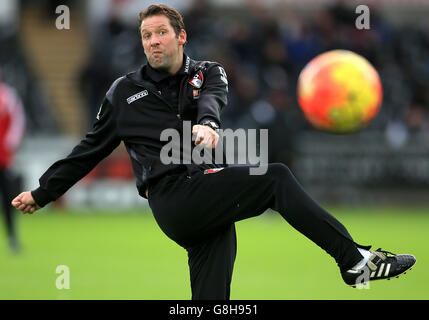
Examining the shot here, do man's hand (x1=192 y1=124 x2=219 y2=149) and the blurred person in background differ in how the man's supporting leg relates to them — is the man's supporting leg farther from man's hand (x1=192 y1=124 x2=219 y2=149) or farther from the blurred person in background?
the blurred person in background

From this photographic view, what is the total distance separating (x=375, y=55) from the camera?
20.9m

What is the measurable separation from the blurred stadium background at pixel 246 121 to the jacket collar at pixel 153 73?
4.19m

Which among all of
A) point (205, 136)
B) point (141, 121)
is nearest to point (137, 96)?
point (141, 121)

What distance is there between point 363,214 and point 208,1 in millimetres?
9235

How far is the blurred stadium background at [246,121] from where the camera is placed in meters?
12.1

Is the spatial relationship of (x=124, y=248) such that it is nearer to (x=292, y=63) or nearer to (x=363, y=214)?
(x=363, y=214)

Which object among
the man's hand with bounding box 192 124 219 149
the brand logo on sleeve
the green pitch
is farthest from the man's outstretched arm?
the green pitch

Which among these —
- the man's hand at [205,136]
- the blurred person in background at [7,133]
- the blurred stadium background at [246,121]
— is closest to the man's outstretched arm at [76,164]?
the man's hand at [205,136]

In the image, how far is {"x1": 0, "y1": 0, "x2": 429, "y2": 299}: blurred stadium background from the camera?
12.1 meters

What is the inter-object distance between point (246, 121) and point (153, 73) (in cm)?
1220

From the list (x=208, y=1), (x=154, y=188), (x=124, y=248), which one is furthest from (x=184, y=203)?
(x=208, y=1)

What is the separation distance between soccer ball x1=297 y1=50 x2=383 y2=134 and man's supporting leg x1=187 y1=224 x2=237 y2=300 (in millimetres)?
3724

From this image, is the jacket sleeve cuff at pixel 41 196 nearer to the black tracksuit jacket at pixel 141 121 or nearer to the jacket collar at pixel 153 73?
the black tracksuit jacket at pixel 141 121

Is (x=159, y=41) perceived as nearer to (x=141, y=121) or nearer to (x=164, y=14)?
(x=164, y=14)
